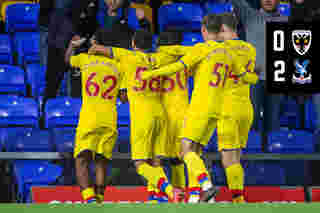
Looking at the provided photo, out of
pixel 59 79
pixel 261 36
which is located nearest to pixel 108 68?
pixel 59 79

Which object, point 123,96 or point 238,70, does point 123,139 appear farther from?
point 238,70

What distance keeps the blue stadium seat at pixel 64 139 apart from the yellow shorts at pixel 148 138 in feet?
1.42

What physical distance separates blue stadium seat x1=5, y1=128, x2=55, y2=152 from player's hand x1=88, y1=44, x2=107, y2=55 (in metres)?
0.66

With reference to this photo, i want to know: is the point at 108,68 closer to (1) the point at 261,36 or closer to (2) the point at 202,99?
(2) the point at 202,99

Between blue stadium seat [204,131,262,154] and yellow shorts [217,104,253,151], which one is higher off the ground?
yellow shorts [217,104,253,151]

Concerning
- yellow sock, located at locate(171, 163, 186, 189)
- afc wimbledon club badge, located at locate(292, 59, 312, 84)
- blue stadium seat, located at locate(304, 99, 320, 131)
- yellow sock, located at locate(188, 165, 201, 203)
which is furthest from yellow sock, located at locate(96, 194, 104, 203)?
afc wimbledon club badge, located at locate(292, 59, 312, 84)

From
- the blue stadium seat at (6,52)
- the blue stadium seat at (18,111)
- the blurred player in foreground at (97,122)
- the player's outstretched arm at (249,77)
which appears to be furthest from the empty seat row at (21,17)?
the player's outstretched arm at (249,77)

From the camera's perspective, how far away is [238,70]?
13.6 ft

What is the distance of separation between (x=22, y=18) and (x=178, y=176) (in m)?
1.78

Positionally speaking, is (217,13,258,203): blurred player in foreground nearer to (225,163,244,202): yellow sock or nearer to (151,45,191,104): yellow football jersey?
(225,163,244,202): yellow sock

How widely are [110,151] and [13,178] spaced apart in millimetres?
724

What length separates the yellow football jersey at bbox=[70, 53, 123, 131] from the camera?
4.22 m

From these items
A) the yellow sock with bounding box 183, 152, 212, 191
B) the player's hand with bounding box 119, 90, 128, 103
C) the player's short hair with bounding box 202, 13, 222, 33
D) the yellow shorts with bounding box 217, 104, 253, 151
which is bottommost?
the yellow sock with bounding box 183, 152, 212, 191

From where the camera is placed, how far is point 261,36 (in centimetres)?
448
